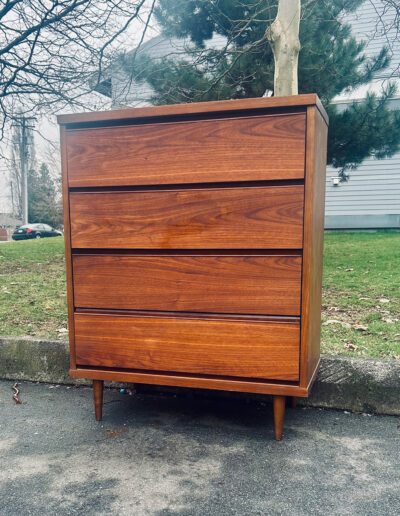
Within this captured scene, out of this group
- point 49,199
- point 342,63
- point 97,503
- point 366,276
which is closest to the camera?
point 97,503

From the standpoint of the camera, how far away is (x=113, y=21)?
18.0 feet

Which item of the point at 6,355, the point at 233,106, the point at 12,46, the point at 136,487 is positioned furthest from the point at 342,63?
the point at 136,487

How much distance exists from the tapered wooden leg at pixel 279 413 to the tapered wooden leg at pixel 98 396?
33.7 inches

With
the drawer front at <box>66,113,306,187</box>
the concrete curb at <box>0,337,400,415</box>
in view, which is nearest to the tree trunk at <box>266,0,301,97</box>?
the drawer front at <box>66,113,306,187</box>

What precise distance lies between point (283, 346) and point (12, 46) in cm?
572

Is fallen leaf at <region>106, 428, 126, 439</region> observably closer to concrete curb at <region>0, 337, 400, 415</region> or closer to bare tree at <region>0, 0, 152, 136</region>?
concrete curb at <region>0, 337, 400, 415</region>

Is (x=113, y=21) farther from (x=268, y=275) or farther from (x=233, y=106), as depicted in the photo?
(x=268, y=275)

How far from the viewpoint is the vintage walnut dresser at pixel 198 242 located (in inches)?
73.1

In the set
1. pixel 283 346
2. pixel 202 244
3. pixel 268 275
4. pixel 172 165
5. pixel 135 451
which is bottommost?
pixel 135 451

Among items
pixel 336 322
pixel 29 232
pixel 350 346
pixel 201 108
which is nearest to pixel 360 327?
pixel 336 322

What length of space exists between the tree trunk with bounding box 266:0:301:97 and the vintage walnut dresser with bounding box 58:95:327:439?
1776mm

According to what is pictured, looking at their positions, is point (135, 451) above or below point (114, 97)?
below

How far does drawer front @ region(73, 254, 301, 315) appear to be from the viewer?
6.19ft

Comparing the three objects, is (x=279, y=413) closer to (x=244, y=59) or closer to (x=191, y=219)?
(x=191, y=219)
